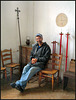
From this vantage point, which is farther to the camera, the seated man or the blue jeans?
the seated man

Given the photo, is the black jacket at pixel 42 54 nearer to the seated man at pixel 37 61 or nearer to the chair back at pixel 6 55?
the seated man at pixel 37 61

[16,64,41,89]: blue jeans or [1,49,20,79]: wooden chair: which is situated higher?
[1,49,20,79]: wooden chair

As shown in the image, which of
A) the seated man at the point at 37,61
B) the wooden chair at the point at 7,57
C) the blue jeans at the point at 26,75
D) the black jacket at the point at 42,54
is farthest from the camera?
the wooden chair at the point at 7,57

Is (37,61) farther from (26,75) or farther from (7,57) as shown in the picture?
(7,57)

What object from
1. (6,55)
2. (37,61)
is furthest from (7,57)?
(37,61)

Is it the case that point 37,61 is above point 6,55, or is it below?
below

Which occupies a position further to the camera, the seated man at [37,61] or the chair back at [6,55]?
the chair back at [6,55]

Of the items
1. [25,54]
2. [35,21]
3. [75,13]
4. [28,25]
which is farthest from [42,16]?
[25,54]

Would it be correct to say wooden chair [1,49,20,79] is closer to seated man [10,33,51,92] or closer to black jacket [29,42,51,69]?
seated man [10,33,51,92]

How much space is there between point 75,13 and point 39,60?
1.42 metres

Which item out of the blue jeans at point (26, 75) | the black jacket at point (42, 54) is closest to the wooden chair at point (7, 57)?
the blue jeans at point (26, 75)

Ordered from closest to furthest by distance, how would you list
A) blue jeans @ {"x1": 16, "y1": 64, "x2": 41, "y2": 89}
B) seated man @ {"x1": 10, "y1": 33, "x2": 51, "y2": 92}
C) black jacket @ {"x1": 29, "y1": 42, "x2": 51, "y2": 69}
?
blue jeans @ {"x1": 16, "y1": 64, "x2": 41, "y2": 89} → seated man @ {"x1": 10, "y1": 33, "x2": 51, "y2": 92} → black jacket @ {"x1": 29, "y1": 42, "x2": 51, "y2": 69}

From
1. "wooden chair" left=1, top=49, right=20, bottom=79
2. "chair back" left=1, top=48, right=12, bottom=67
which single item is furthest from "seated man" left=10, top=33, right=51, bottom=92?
"chair back" left=1, top=48, right=12, bottom=67

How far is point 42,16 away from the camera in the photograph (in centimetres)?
343
